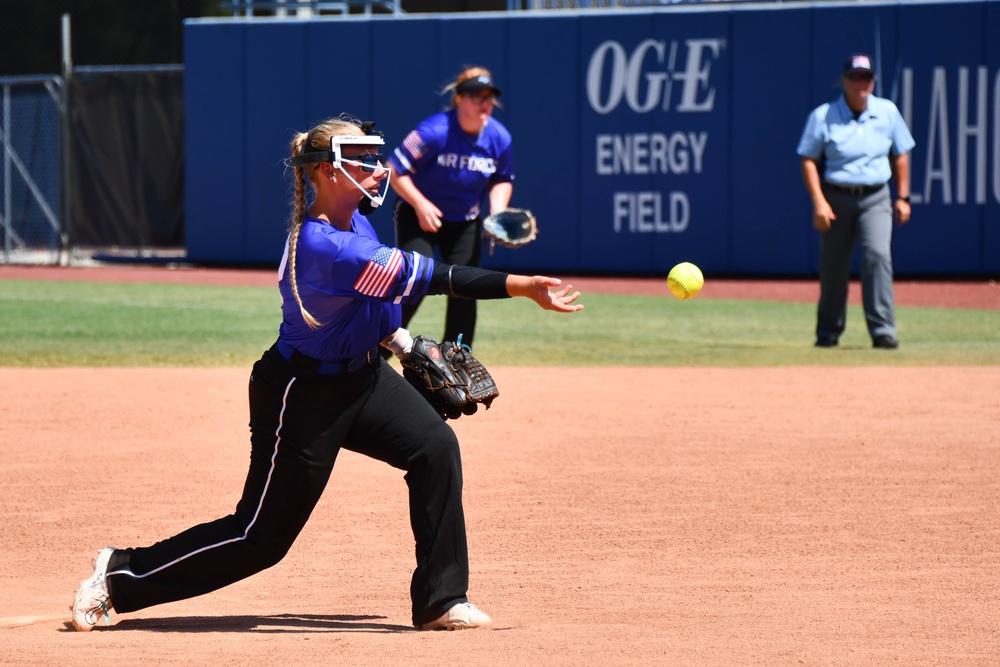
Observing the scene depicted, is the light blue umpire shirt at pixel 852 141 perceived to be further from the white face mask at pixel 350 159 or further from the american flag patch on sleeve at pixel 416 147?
the white face mask at pixel 350 159

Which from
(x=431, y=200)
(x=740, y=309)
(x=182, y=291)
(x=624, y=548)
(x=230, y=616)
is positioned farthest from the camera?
(x=182, y=291)

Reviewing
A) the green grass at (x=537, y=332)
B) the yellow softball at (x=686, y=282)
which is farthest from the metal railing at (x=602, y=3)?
the yellow softball at (x=686, y=282)

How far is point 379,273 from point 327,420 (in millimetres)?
522

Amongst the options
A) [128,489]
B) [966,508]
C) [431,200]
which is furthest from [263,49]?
[966,508]

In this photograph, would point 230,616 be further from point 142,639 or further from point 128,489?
point 128,489

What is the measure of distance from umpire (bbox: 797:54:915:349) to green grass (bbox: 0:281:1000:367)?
1.55 ft

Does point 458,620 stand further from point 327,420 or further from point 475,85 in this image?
point 475,85

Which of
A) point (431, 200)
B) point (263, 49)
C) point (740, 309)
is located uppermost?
point (263, 49)

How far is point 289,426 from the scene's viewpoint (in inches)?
170

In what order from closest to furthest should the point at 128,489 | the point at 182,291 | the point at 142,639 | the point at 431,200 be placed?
the point at 142,639
the point at 128,489
the point at 431,200
the point at 182,291

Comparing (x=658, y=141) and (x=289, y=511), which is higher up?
(x=658, y=141)

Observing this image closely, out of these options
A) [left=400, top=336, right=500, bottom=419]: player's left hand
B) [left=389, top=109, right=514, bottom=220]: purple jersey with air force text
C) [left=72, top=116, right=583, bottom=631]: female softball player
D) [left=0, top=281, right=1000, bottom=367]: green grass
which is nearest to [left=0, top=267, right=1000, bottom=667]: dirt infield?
[left=72, top=116, right=583, bottom=631]: female softball player

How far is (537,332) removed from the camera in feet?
42.2

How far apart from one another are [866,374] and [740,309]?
498cm
